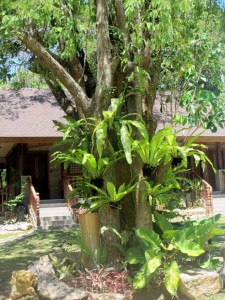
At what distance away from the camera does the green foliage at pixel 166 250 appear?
5.19 metres

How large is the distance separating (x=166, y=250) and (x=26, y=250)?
483 centimetres

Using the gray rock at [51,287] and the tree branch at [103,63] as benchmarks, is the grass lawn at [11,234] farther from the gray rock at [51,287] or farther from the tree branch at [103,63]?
the tree branch at [103,63]

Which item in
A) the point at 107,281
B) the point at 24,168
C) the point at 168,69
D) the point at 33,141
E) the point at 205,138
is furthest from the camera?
the point at 205,138

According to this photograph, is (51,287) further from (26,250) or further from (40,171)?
(40,171)

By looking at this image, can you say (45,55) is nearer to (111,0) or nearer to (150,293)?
(111,0)

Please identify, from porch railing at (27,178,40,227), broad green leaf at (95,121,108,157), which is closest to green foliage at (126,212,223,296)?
broad green leaf at (95,121,108,157)

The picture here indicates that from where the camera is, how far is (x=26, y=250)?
30.7 feet

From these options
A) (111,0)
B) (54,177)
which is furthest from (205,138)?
(111,0)

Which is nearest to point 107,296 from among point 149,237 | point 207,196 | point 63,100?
point 149,237

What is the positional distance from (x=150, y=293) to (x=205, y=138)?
12.1 m

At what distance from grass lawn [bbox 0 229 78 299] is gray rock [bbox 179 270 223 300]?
105 inches

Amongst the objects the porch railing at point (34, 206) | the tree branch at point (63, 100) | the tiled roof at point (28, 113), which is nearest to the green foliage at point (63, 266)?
the tree branch at point (63, 100)

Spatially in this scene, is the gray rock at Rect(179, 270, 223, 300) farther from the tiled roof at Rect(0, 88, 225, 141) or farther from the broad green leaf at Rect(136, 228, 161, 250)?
the tiled roof at Rect(0, 88, 225, 141)

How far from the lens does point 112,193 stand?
580 cm
